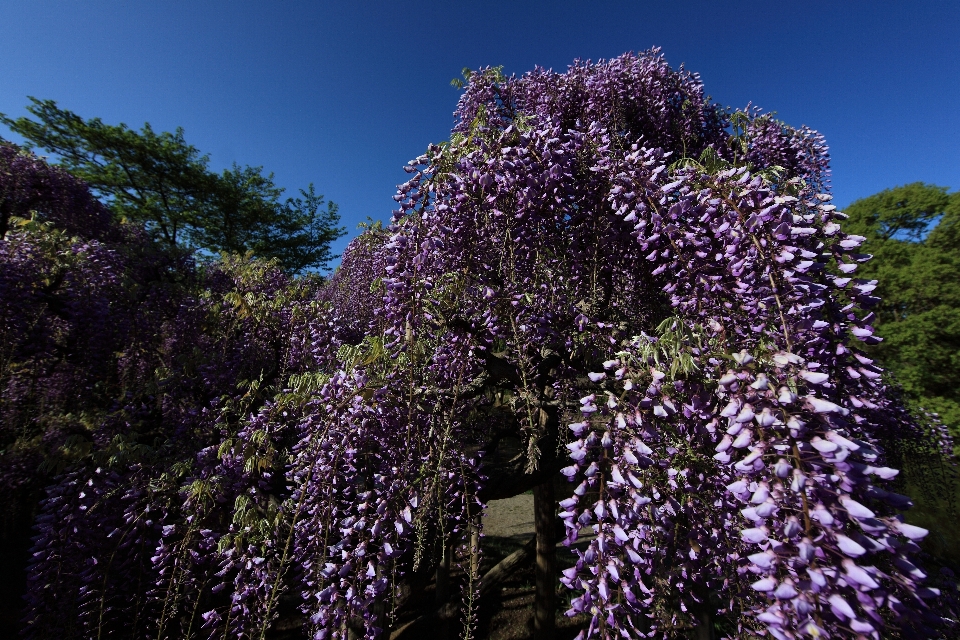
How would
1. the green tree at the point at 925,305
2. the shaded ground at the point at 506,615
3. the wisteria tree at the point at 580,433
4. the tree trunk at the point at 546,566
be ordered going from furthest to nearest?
the green tree at the point at 925,305
the shaded ground at the point at 506,615
the tree trunk at the point at 546,566
the wisteria tree at the point at 580,433

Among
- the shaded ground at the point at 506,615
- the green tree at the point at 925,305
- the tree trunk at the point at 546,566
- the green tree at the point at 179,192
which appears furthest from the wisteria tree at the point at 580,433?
the green tree at the point at 179,192

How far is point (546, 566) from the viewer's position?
4.04m

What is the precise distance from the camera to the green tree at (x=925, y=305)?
9.31 m

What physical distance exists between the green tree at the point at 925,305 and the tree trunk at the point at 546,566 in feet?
29.8

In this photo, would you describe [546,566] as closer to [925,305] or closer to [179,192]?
[925,305]

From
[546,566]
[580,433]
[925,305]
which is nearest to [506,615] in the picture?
[546,566]

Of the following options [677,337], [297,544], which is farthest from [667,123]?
[297,544]

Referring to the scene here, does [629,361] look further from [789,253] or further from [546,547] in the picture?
[546,547]

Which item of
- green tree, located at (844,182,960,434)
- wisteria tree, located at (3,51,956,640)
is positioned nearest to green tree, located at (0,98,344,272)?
wisteria tree, located at (3,51,956,640)

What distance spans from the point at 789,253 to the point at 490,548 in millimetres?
7444

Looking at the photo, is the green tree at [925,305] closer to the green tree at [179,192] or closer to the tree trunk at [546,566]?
the tree trunk at [546,566]

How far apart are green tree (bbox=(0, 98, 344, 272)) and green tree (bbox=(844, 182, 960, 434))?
2026 centimetres

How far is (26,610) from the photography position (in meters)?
3.04

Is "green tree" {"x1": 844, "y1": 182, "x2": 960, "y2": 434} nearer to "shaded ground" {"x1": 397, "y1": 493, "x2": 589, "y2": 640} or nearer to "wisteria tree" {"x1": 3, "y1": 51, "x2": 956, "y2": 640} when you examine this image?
"wisteria tree" {"x1": 3, "y1": 51, "x2": 956, "y2": 640}
